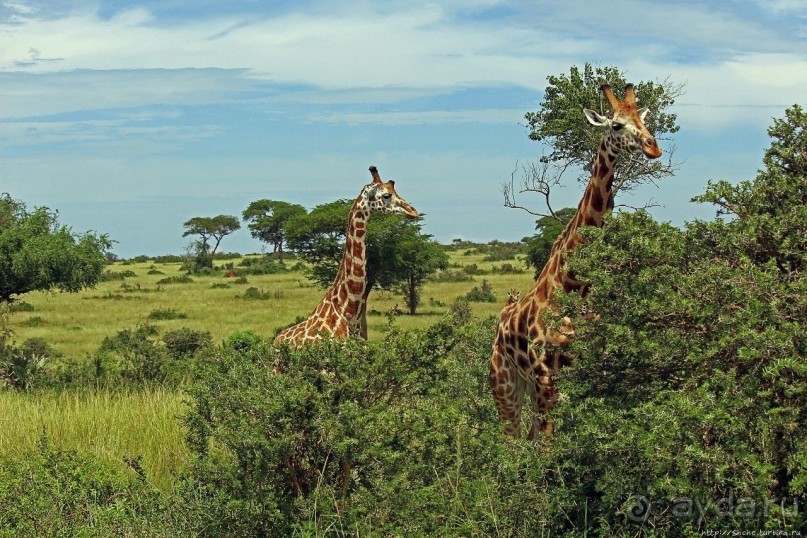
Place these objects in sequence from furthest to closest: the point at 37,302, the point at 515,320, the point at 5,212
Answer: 1. the point at 37,302
2. the point at 5,212
3. the point at 515,320

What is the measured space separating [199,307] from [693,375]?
117 ft

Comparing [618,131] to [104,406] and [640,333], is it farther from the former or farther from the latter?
[104,406]

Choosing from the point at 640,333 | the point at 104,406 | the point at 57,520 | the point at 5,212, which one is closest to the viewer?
the point at 640,333

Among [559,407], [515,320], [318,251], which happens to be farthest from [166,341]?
[559,407]

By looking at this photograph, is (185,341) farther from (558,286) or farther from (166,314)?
(558,286)

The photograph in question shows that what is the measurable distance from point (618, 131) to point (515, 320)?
1513 millimetres

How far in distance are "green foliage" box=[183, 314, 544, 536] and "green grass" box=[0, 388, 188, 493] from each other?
167 centimetres

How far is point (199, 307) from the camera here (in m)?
39.0

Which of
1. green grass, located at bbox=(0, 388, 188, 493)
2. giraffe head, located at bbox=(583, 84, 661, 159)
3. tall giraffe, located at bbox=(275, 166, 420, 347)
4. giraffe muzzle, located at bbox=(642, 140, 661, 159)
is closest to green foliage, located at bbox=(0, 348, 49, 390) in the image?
green grass, located at bbox=(0, 388, 188, 493)

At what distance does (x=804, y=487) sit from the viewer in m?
4.47

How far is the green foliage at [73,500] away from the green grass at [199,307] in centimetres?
1785

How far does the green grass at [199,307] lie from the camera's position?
102ft

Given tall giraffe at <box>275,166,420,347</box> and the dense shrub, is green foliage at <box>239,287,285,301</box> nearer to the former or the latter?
the dense shrub

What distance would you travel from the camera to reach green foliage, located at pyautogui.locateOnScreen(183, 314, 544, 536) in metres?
5.12
